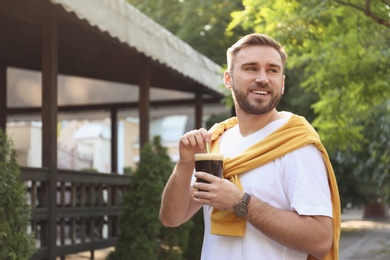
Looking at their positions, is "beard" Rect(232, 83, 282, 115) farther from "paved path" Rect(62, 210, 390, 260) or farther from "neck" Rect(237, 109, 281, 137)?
"paved path" Rect(62, 210, 390, 260)

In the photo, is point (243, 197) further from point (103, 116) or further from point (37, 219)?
point (103, 116)

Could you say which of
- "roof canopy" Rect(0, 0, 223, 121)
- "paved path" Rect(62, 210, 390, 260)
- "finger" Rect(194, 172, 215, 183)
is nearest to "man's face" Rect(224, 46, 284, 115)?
"finger" Rect(194, 172, 215, 183)

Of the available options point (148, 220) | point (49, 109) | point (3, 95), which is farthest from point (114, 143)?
point (49, 109)

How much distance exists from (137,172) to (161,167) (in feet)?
1.04

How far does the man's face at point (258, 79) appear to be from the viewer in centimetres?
289

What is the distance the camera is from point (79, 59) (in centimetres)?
1198

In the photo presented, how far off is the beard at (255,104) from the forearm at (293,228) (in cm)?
35

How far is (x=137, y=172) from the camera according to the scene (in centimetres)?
1035

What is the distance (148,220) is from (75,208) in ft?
3.02

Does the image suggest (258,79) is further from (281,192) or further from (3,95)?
(3,95)

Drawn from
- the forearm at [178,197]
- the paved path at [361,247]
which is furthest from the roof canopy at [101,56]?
the forearm at [178,197]

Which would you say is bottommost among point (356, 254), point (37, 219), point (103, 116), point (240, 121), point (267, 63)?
point (356, 254)

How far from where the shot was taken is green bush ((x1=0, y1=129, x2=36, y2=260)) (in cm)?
529

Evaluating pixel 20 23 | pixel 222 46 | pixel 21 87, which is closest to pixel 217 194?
pixel 20 23
